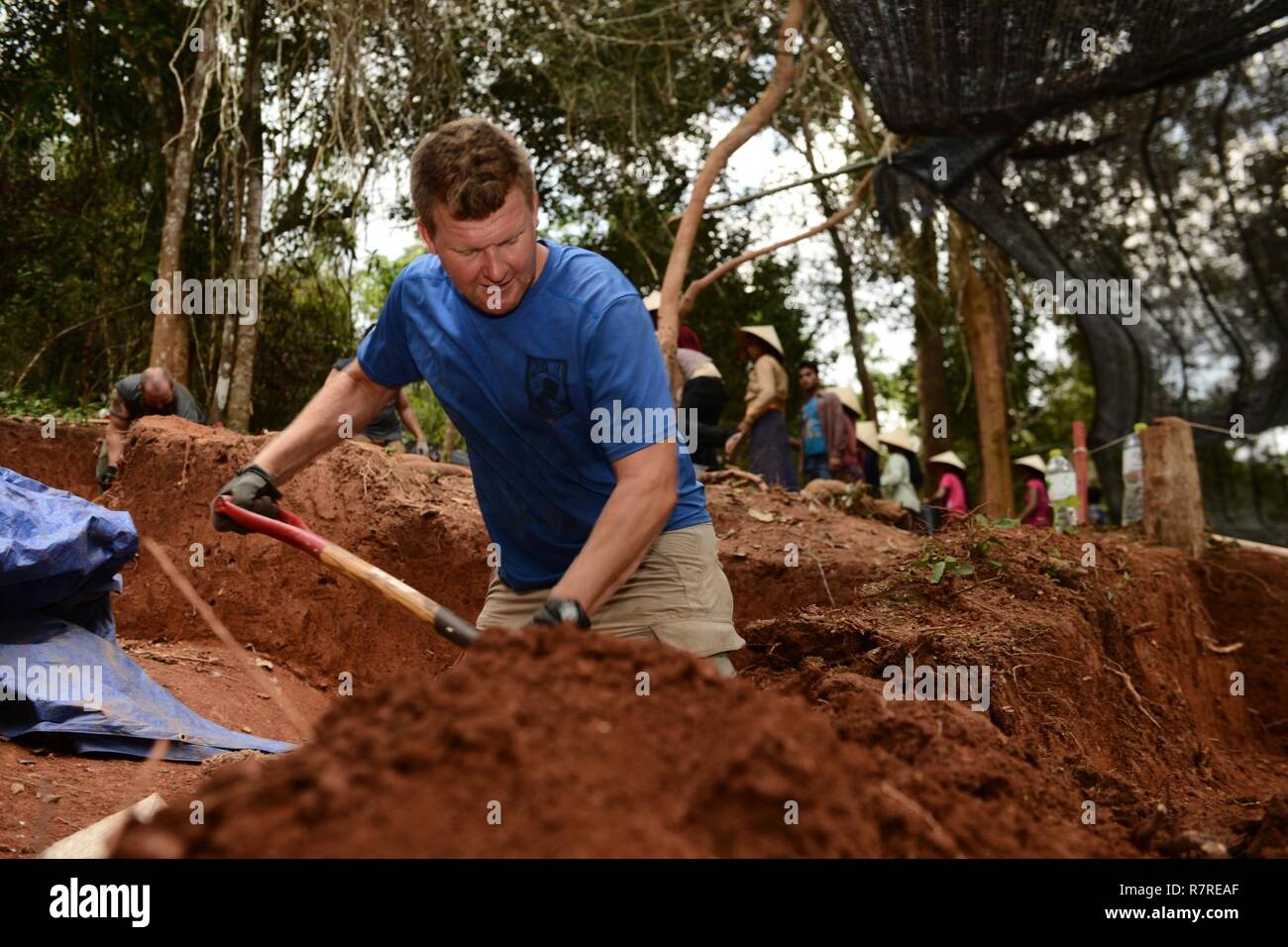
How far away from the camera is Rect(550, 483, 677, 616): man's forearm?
242cm

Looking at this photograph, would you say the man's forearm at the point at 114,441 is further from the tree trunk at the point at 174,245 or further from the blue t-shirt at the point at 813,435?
the blue t-shirt at the point at 813,435

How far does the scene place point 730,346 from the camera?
50.8ft

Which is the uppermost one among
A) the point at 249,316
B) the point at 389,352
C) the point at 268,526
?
the point at 249,316

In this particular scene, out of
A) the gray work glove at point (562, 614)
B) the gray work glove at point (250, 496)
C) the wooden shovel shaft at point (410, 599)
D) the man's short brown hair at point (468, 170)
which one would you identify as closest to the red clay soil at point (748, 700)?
the gray work glove at point (562, 614)

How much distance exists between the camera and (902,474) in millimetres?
9930

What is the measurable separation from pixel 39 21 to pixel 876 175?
7.87 metres

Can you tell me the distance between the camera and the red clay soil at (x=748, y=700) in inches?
55.6

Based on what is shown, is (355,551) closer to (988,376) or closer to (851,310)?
(988,376)

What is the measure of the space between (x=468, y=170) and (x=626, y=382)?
0.63 meters

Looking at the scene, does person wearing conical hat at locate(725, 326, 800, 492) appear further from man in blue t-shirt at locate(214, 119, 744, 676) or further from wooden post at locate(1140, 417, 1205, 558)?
man in blue t-shirt at locate(214, 119, 744, 676)

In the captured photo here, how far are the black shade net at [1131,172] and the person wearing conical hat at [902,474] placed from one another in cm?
233

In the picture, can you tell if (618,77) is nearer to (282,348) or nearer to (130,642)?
(282,348)

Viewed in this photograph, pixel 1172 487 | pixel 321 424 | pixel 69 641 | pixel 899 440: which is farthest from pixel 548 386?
pixel 899 440
